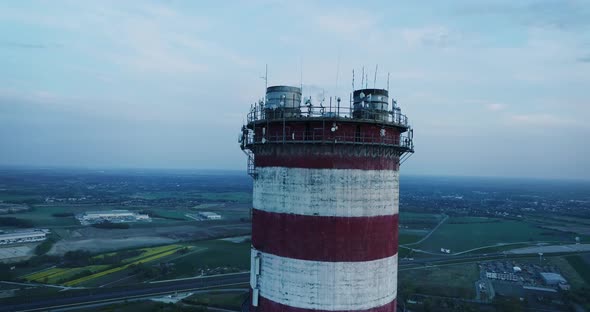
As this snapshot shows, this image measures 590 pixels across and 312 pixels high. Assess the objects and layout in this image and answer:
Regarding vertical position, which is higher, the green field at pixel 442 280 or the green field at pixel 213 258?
the green field at pixel 213 258

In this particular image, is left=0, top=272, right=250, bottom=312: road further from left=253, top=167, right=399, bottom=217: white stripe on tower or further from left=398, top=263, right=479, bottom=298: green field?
left=253, top=167, right=399, bottom=217: white stripe on tower

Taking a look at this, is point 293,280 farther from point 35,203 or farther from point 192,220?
point 35,203

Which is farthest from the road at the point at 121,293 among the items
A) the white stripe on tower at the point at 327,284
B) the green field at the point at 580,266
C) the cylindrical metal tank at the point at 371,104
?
the green field at the point at 580,266

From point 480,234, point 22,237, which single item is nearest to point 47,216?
point 22,237

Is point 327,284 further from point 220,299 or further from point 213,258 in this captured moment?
point 213,258

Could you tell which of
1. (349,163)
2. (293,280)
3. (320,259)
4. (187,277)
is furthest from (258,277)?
(187,277)

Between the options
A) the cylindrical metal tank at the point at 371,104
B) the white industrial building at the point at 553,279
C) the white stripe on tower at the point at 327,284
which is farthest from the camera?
the white industrial building at the point at 553,279

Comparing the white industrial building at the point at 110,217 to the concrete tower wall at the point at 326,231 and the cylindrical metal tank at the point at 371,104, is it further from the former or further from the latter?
the cylindrical metal tank at the point at 371,104
